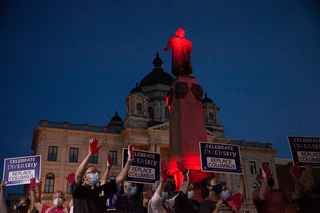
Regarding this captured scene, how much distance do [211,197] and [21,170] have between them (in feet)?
16.7

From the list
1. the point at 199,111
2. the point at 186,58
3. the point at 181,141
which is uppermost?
the point at 186,58

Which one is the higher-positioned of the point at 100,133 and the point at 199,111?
the point at 100,133

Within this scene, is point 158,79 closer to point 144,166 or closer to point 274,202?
point 144,166

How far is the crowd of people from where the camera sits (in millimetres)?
3848

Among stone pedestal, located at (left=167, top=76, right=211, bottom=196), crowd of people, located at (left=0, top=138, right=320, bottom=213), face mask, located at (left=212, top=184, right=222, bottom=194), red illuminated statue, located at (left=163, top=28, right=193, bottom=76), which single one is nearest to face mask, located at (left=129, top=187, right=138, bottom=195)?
crowd of people, located at (left=0, top=138, right=320, bottom=213)

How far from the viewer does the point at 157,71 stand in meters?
54.2

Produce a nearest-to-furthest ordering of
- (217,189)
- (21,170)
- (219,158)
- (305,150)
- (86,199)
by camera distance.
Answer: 1. (86,199)
2. (217,189)
3. (21,170)
4. (219,158)
5. (305,150)

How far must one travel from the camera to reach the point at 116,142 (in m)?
40.9

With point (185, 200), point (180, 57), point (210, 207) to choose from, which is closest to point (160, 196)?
point (185, 200)

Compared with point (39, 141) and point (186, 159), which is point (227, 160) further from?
point (39, 141)

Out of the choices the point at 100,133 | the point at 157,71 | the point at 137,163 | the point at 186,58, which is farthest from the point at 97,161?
the point at 137,163

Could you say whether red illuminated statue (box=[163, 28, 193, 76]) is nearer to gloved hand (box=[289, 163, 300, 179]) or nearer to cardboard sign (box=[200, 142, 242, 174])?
cardboard sign (box=[200, 142, 242, 174])

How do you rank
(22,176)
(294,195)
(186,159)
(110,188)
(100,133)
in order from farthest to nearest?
1. (100,133)
2. (186,159)
3. (22,176)
4. (294,195)
5. (110,188)

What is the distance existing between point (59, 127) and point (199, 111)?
32.9 meters
